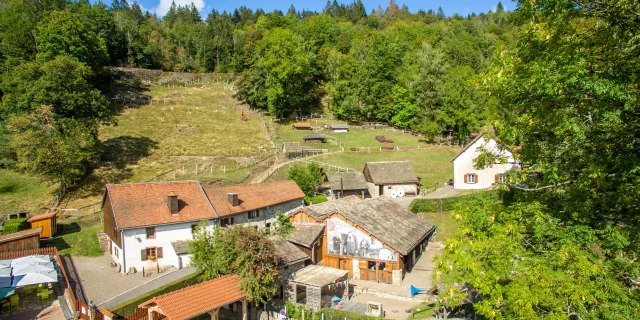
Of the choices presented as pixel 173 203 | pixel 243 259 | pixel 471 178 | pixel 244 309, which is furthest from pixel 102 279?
→ pixel 471 178

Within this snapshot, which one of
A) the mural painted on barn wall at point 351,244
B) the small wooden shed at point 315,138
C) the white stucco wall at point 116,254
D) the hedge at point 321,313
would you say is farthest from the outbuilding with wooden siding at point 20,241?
the small wooden shed at point 315,138

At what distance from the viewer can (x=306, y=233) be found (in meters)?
32.3

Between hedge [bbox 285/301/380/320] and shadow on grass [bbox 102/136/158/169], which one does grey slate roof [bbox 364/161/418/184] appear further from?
shadow on grass [bbox 102/136/158/169]

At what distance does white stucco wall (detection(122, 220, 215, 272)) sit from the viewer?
31.5 metres

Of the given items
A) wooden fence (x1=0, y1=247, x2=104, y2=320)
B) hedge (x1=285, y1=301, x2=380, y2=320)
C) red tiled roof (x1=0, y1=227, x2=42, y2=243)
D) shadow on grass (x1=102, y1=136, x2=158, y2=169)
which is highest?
shadow on grass (x1=102, y1=136, x2=158, y2=169)

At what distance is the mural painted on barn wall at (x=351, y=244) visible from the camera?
101 feet

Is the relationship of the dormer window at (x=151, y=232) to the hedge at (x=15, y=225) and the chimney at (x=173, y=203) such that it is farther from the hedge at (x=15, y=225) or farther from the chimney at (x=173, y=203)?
the hedge at (x=15, y=225)

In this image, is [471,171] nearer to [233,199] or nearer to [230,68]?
[233,199]

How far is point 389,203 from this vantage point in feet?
128

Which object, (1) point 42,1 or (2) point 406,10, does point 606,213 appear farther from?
(2) point 406,10

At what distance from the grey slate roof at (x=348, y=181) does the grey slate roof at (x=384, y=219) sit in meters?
9.26

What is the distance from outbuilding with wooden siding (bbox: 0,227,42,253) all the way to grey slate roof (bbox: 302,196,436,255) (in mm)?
21221

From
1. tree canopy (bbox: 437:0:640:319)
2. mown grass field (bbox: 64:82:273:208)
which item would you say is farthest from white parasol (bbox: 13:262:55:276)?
tree canopy (bbox: 437:0:640:319)

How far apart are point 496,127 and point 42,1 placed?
113248 millimetres
